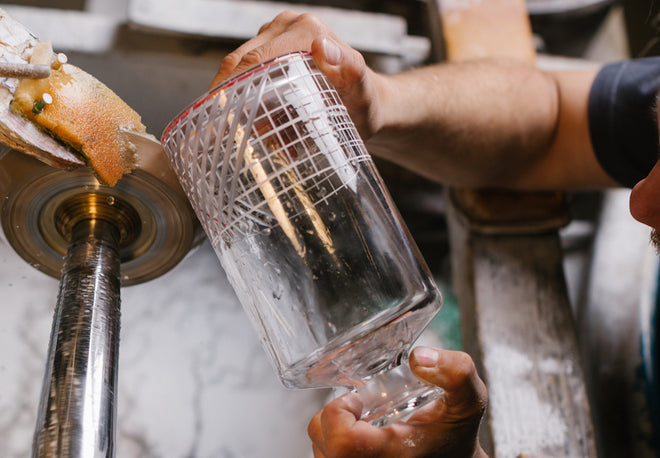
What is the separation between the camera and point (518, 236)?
998 mm

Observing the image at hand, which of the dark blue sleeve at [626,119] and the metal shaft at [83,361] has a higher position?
the dark blue sleeve at [626,119]

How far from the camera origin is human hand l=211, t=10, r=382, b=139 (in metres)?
0.53

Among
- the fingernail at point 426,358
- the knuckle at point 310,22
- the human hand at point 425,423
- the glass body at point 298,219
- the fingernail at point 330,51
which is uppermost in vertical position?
the knuckle at point 310,22

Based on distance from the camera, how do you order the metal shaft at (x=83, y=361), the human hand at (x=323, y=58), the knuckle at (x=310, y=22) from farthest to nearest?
the knuckle at (x=310, y=22) → the human hand at (x=323, y=58) → the metal shaft at (x=83, y=361)

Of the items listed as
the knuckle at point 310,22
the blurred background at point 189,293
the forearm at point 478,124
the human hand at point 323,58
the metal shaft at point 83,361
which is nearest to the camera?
the metal shaft at point 83,361

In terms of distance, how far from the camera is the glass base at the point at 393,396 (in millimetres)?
536

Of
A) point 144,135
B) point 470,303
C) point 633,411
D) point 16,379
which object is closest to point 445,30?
point 470,303

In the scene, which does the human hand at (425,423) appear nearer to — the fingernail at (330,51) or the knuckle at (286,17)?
the fingernail at (330,51)

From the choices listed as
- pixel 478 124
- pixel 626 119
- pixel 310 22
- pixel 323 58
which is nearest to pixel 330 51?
pixel 323 58

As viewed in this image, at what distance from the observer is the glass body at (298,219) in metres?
0.45

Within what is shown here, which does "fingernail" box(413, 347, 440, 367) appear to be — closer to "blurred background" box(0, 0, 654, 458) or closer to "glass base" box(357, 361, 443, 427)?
"glass base" box(357, 361, 443, 427)

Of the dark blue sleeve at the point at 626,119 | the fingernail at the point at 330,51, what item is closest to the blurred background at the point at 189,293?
the dark blue sleeve at the point at 626,119

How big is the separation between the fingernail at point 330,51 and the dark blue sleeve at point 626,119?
2.05ft

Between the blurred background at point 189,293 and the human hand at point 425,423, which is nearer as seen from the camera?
the human hand at point 425,423
